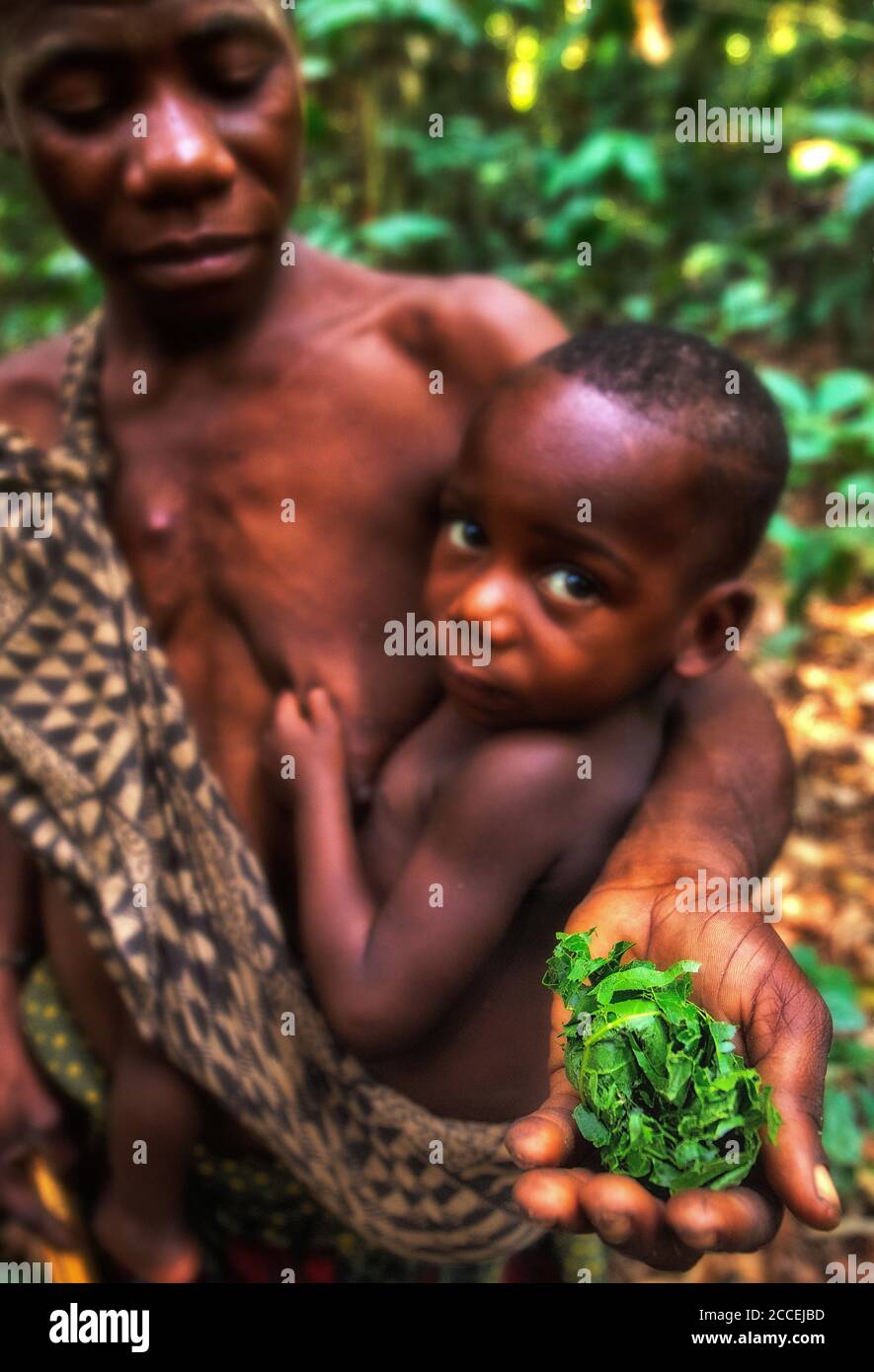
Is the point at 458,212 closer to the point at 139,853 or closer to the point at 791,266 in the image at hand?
the point at 791,266

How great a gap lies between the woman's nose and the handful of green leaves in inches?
34.7

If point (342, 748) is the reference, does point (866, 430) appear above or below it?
above

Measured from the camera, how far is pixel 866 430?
1982mm

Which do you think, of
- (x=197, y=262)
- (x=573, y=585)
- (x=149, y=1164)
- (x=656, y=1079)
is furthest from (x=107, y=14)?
(x=149, y=1164)

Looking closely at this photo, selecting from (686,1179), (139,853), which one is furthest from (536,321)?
(686,1179)

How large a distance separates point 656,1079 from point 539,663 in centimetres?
43

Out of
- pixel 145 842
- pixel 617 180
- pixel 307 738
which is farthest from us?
pixel 617 180

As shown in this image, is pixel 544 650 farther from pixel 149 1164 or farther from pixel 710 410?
pixel 149 1164

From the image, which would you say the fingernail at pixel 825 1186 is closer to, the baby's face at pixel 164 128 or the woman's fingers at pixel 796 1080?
the woman's fingers at pixel 796 1080

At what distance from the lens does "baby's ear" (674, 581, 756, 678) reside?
1155mm

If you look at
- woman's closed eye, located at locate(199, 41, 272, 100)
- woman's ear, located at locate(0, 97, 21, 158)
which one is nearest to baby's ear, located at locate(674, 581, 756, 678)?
woman's closed eye, located at locate(199, 41, 272, 100)

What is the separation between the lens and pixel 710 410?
1111 millimetres
